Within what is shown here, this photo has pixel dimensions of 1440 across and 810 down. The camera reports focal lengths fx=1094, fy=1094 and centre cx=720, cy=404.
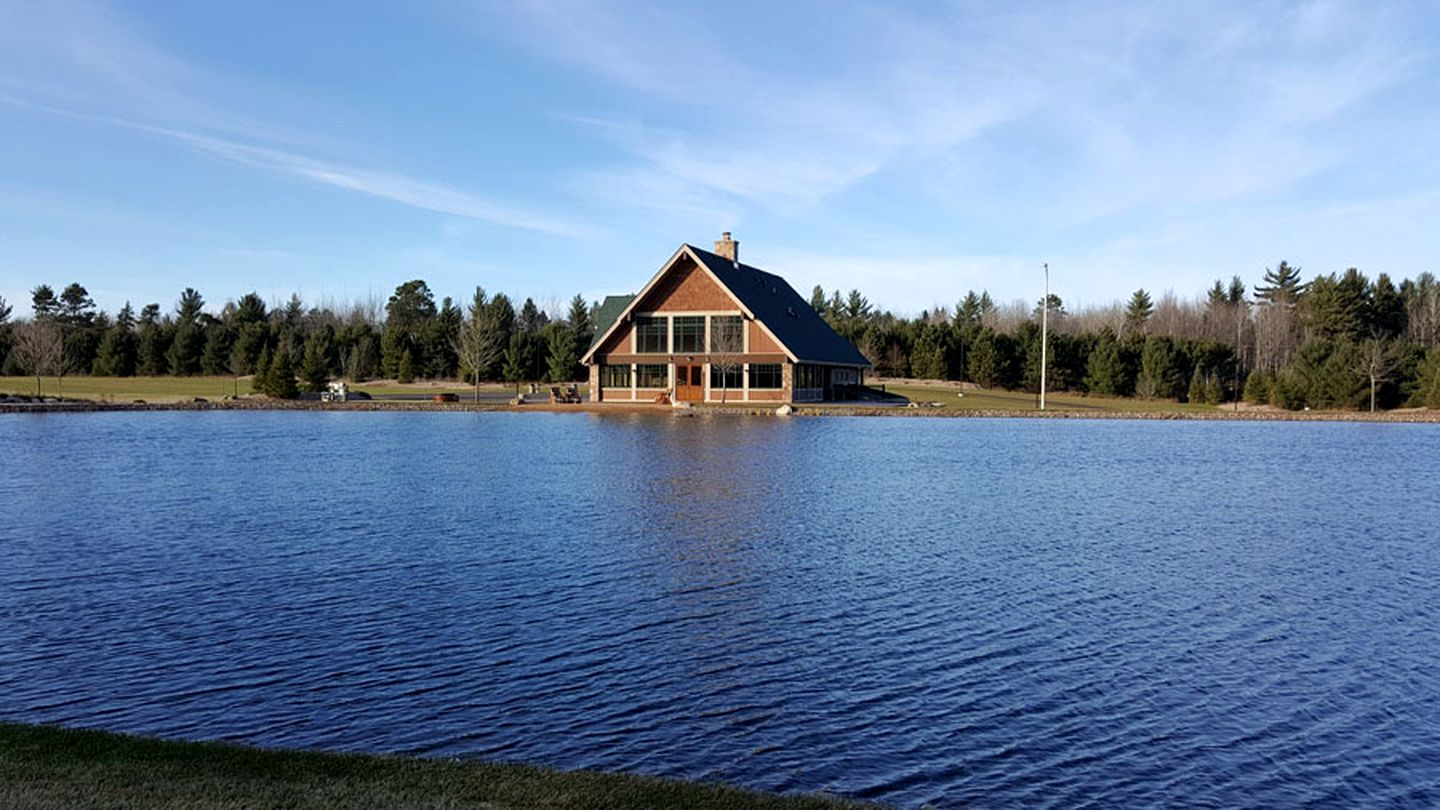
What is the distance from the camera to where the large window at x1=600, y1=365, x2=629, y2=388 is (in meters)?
62.1

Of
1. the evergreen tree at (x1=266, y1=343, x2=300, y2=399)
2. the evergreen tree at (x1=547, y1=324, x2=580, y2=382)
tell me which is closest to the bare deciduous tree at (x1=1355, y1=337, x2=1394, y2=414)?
the evergreen tree at (x1=547, y1=324, x2=580, y2=382)

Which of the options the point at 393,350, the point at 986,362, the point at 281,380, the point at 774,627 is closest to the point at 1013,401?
the point at 986,362

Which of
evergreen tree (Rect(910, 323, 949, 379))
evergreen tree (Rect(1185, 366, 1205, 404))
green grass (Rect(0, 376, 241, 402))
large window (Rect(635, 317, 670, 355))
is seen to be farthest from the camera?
evergreen tree (Rect(910, 323, 949, 379))

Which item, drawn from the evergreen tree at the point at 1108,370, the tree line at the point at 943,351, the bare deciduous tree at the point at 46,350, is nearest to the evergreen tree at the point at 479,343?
the tree line at the point at 943,351

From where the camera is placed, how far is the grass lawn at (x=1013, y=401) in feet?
201

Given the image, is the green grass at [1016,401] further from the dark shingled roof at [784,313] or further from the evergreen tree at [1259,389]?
the dark shingled roof at [784,313]

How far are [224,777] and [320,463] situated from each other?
23.6 metres

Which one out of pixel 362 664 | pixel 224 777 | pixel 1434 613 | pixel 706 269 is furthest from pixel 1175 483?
pixel 706 269

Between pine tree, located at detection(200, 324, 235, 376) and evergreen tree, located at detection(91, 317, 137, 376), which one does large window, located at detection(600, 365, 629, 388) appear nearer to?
pine tree, located at detection(200, 324, 235, 376)

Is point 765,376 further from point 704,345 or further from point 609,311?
point 609,311

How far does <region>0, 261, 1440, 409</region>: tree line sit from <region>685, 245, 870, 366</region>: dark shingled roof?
44.2 feet

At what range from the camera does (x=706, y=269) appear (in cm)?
5703

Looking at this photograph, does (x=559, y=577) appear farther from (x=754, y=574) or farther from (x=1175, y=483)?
(x=1175, y=483)

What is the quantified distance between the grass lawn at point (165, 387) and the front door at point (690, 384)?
15769 millimetres
